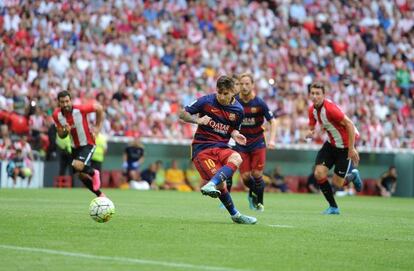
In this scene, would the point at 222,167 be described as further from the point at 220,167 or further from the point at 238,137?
the point at 238,137

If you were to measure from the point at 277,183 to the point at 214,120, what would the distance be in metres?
18.3

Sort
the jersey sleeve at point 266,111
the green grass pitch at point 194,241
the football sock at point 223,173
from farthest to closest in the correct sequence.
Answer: the jersey sleeve at point 266,111, the football sock at point 223,173, the green grass pitch at point 194,241

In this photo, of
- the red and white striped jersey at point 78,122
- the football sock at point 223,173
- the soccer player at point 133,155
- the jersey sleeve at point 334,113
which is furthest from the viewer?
the soccer player at point 133,155

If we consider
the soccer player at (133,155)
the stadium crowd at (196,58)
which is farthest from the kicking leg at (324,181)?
the soccer player at (133,155)

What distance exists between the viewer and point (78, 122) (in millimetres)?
18984

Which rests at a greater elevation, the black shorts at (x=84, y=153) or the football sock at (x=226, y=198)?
the black shorts at (x=84, y=153)

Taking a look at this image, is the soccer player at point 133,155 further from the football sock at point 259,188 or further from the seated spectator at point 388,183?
the football sock at point 259,188

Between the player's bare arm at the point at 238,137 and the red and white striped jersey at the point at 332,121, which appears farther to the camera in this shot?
the red and white striped jersey at the point at 332,121

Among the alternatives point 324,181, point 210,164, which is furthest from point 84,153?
point 210,164

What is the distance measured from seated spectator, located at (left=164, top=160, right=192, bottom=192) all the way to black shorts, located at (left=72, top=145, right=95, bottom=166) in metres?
12.8

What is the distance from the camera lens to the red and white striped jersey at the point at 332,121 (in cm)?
1812

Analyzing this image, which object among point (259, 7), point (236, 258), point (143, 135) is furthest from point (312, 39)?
point (236, 258)

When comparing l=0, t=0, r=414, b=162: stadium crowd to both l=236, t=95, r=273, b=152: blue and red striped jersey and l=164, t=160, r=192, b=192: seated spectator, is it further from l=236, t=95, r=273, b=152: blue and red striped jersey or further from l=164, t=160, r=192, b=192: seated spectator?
l=236, t=95, r=273, b=152: blue and red striped jersey

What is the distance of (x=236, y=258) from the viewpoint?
10484 mm
